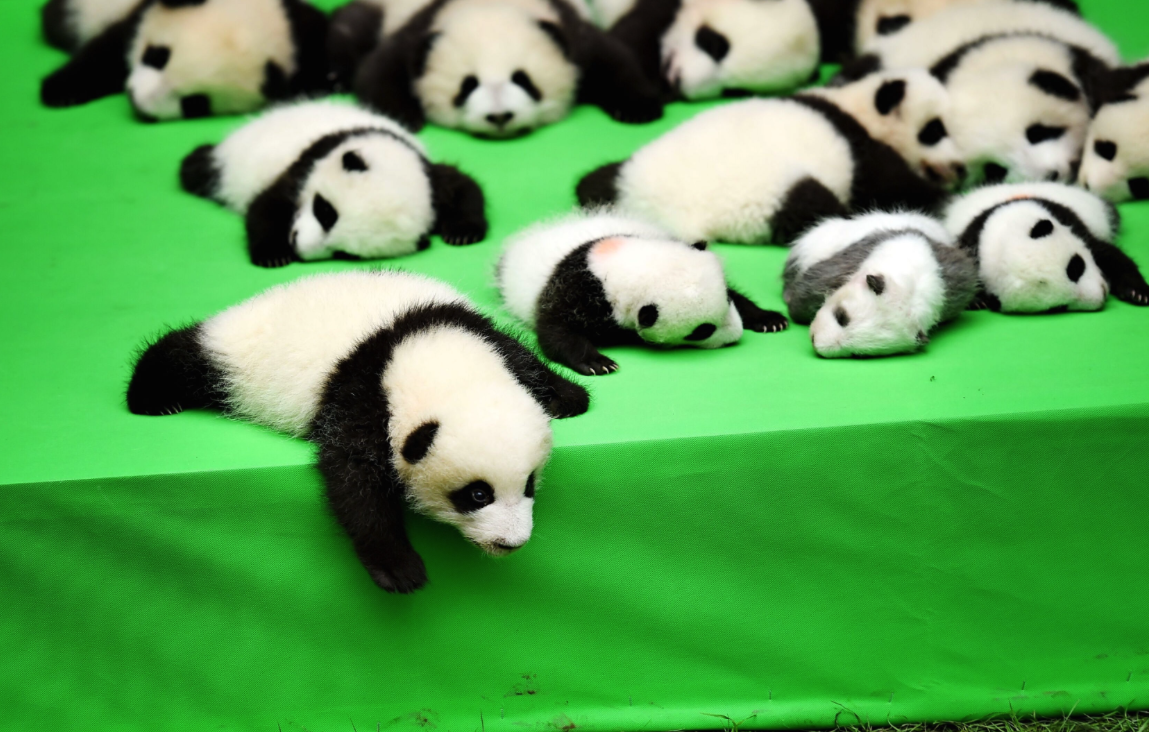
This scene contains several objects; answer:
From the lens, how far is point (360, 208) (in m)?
4.28

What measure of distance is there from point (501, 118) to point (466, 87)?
0.25 metres

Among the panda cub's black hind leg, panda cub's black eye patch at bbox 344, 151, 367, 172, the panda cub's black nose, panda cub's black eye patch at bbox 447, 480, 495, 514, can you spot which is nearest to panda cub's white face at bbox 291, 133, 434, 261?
panda cub's black eye patch at bbox 344, 151, 367, 172

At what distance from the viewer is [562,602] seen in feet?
9.45

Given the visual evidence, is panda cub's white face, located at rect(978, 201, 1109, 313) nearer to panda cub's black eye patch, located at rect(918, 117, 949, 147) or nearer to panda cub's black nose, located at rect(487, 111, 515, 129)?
panda cub's black eye patch, located at rect(918, 117, 949, 147)

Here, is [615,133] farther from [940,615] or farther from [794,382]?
[940,615]

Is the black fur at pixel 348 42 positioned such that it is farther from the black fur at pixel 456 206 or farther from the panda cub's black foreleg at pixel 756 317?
the panda cub's black foreleg at pixel 756 317

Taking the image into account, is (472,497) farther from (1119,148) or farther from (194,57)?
(194,57)

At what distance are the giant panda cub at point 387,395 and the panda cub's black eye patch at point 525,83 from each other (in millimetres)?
2474

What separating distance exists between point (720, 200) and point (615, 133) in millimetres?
1366

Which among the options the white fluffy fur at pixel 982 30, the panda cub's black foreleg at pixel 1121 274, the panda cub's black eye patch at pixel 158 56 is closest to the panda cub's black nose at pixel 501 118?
the panda cub's black eye patch at pixel 158 56

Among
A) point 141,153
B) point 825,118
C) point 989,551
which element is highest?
point 825,118

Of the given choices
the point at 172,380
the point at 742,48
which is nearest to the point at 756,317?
the point at 172,380

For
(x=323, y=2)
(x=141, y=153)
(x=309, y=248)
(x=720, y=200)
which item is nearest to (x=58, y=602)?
(x=309, y=248)

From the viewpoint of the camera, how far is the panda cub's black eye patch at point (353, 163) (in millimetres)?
4258
